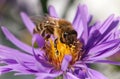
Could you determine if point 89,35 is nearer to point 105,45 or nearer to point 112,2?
point 105,45

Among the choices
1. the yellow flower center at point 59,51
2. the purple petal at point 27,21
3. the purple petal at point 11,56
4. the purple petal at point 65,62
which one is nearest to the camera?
the purple petal at point 65,62

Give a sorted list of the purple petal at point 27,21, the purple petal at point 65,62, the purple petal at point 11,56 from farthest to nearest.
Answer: the purple petal at point 27,21
the purple petal at point 11,56
the purple petal at point 65,62

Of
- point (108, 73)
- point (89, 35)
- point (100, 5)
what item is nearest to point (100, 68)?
point (108, 73)

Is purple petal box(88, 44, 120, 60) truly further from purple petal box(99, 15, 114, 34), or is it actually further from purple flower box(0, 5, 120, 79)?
purple petal box(99, 15, 114, 34)

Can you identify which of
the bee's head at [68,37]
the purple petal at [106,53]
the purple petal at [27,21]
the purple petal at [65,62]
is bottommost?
the purple petal at [65,62]

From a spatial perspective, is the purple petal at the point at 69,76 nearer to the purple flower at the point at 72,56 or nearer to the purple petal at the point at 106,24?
Result: the purple flower at the point at 72,56

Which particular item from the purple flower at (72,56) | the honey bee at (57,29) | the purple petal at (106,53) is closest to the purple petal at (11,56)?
the purple flower at (72,56)

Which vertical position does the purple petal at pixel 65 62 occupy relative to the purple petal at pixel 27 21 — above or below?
below
